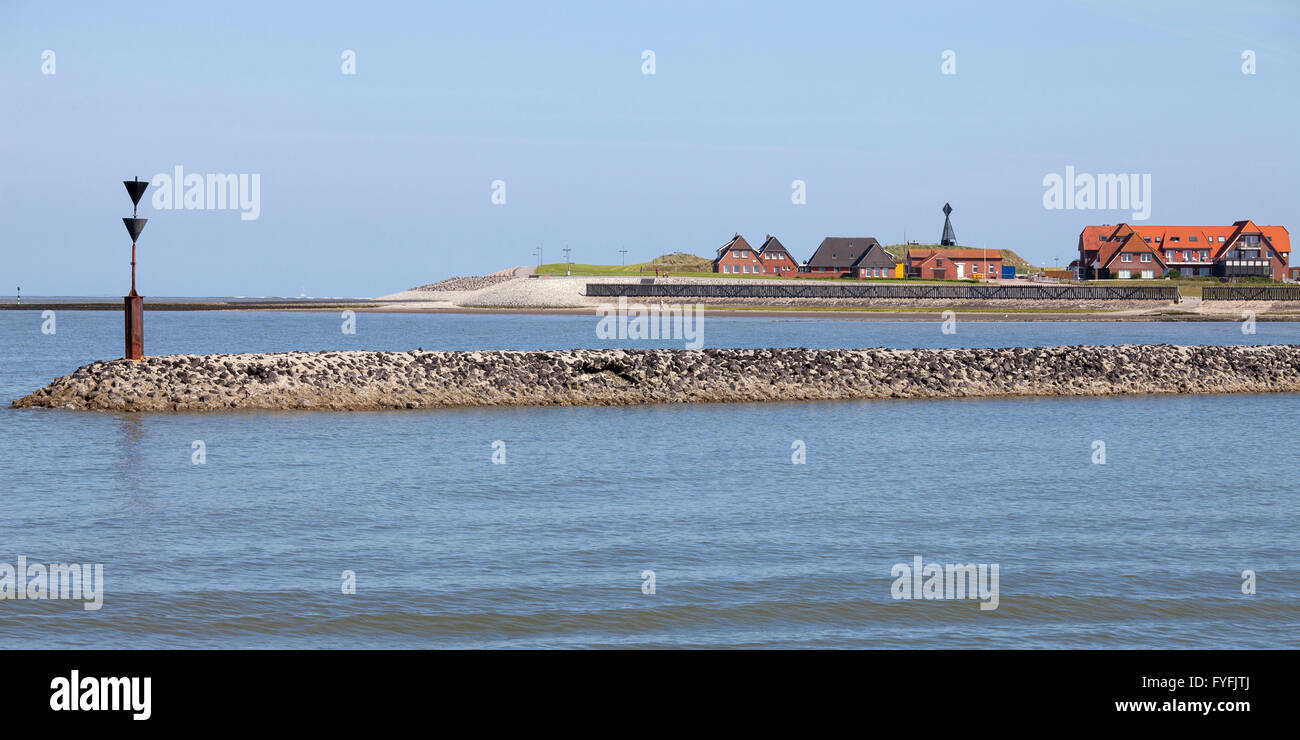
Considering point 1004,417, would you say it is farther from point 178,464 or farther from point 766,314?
point 766,314

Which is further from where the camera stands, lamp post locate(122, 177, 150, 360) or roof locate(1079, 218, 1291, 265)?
roof locate(1079, 218, 1291, 265)

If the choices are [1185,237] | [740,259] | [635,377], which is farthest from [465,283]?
[635,377]

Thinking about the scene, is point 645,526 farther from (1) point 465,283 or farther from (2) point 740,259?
(1) point 465,283

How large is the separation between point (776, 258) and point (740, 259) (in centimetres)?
460

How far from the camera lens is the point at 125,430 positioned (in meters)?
21.7

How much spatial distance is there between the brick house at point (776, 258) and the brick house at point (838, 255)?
10.0 feet

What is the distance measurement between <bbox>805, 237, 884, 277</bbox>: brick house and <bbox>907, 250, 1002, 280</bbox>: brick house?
4867 mm

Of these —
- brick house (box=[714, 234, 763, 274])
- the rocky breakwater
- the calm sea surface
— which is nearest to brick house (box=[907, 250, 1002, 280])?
brick house (box=[714, 234, 763, 274])

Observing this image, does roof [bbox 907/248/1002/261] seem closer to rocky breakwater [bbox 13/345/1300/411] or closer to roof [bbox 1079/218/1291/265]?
roof [bbox 1079/218/1291/265]

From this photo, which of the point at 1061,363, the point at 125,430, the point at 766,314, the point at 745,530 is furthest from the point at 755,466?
the point at 766,314

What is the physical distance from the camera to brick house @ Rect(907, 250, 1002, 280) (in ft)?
462

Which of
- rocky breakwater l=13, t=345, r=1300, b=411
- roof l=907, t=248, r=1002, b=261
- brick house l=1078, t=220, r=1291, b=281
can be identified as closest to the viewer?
rocky breakwater l=13, t=345, r=1300, b=411

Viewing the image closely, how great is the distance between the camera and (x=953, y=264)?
140875mm

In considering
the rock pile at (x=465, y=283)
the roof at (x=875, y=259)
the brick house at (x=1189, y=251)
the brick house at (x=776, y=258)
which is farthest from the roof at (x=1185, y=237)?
the rock pile at (x=465, y=283)
